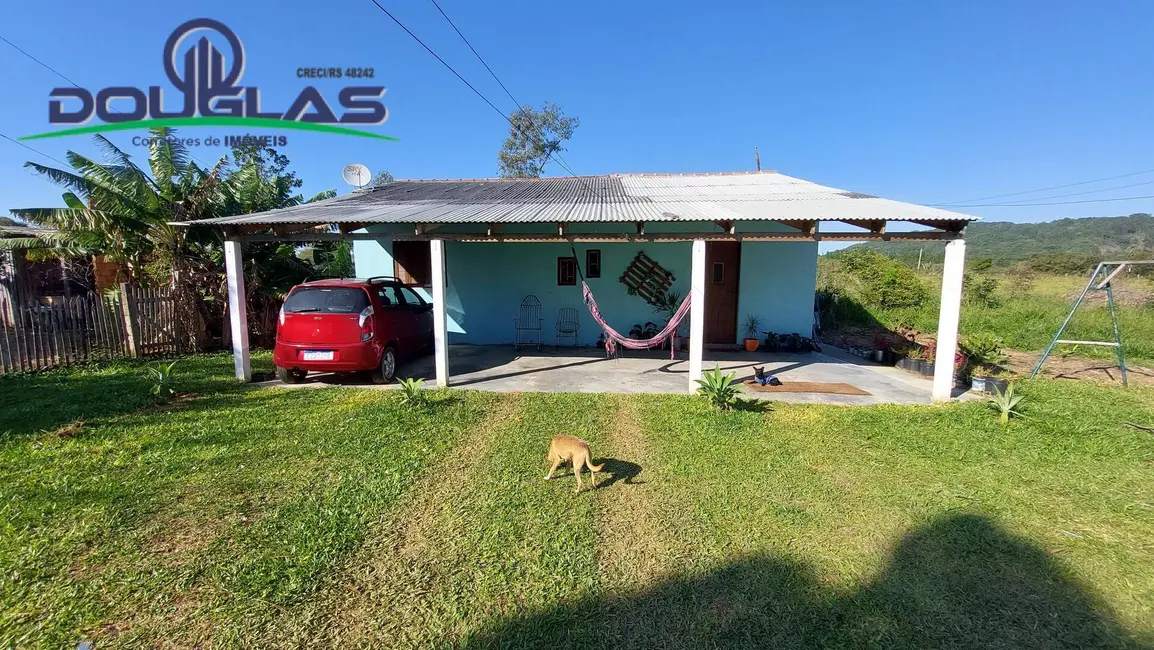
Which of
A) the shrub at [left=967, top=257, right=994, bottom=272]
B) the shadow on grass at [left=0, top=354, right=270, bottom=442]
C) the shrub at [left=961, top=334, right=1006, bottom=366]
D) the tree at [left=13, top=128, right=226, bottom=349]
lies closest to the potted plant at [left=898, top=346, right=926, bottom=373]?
the shrub at [left=961, top=334, right=1006, bottom=366]

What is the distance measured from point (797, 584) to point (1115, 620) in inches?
58.3

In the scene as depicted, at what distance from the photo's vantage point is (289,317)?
6.04 meters

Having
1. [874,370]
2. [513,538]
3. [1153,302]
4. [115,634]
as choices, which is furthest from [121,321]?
[1153,302]

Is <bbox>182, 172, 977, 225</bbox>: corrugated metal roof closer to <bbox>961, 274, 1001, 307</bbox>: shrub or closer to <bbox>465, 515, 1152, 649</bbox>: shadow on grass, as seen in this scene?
<bbox>465, 515, 1152, 649</bbox>: shadow on grass

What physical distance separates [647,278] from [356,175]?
271 inches

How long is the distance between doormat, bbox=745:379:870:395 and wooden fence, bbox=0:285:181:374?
10.1m

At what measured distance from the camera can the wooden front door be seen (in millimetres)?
9211

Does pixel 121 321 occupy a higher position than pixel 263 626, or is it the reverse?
pixel 121 321

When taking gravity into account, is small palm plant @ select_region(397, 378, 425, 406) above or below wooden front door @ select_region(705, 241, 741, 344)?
below

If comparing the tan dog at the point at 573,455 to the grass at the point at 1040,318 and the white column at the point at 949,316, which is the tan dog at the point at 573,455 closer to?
the white column at the point at 949,316

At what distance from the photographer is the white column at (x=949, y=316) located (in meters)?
5.44

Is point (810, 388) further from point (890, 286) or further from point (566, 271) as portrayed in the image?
point (890, 286)

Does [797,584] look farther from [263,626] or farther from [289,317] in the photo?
[289,317]

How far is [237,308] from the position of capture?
6.43 m
